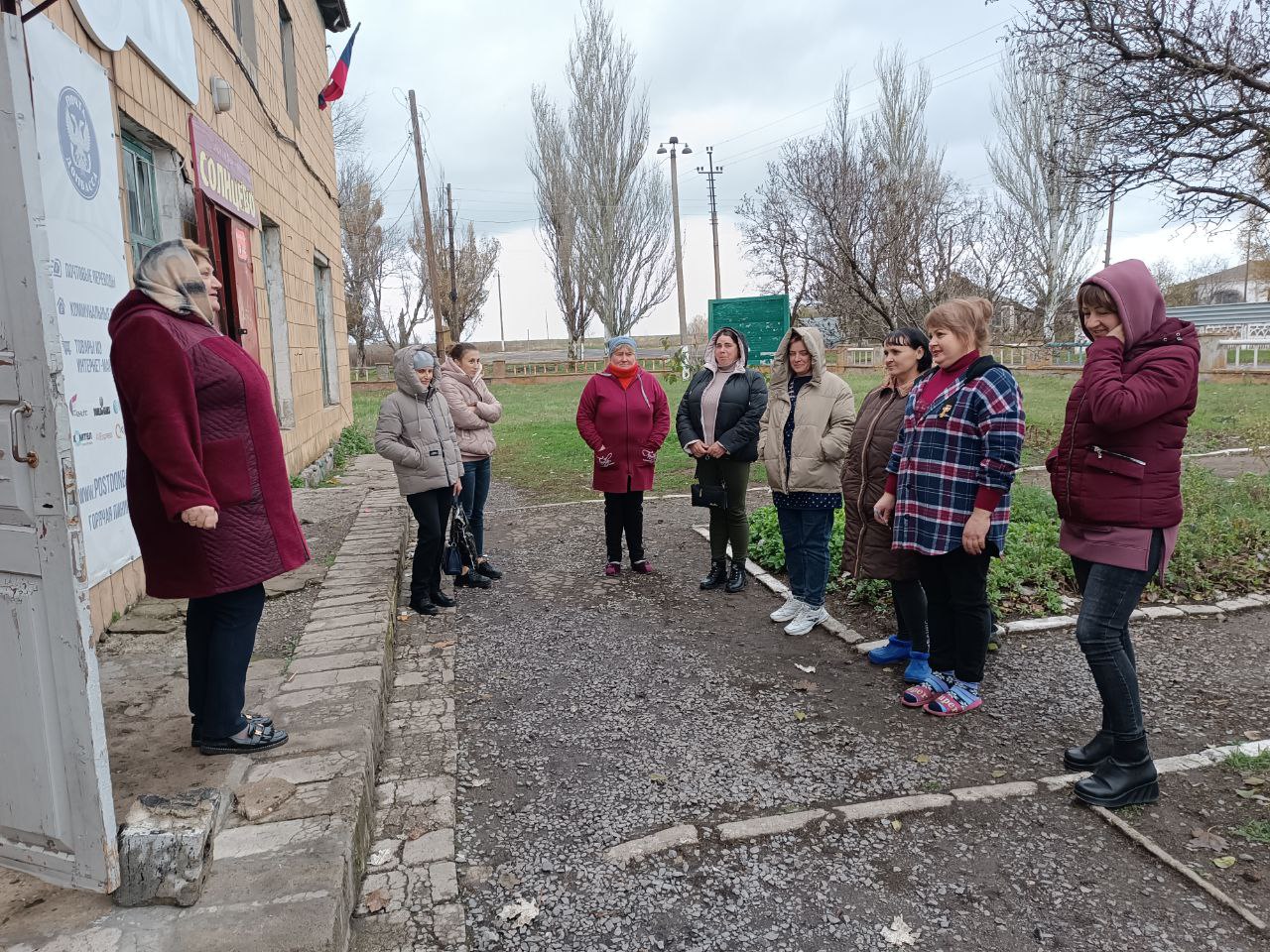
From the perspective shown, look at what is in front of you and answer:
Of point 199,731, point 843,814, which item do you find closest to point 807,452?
point 843,814

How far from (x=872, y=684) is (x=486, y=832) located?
208 cm

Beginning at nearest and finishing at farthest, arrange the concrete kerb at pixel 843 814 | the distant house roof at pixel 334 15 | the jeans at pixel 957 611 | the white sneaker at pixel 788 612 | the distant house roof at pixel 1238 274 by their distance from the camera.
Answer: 1. the concrete kerb at pixel 843 814
2. the jeans at pixel 957 611
3. the white sneaker at pixel 788 612
4. the distant house roof at pixel 334 15
5. the distant house roof at pixel 1238 274

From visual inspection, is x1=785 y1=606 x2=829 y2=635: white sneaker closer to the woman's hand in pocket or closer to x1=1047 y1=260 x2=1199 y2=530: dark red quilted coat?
x1=1047 y1=260 x2=1199 y2=530: dark red quilted coat

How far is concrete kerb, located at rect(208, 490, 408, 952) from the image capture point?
2.27 metres

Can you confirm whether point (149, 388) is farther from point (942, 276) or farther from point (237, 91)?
point (942, 276)

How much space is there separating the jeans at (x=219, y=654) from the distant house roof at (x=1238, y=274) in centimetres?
5096

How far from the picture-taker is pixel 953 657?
12.7 ft

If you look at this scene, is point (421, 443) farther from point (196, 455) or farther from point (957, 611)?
point (957, 611)

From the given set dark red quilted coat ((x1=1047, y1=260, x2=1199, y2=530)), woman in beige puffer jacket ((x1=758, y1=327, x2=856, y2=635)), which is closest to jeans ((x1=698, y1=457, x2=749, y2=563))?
woman in beige puffer jacket ((x1=758, y1=327, x2=856, y2=635))

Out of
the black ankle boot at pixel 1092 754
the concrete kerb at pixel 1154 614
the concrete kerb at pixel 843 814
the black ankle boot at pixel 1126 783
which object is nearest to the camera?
the concrete kerb at pixel 843 814

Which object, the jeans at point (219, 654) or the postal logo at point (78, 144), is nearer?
the jeans at point (219, 654)

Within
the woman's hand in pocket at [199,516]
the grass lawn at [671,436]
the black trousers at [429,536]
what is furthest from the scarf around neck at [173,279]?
the grass lawn at [671,436]

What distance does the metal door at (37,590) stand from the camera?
181 centimetres

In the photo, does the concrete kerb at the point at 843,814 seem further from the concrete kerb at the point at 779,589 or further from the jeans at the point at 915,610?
the concrete kerb at the point at 779,589
